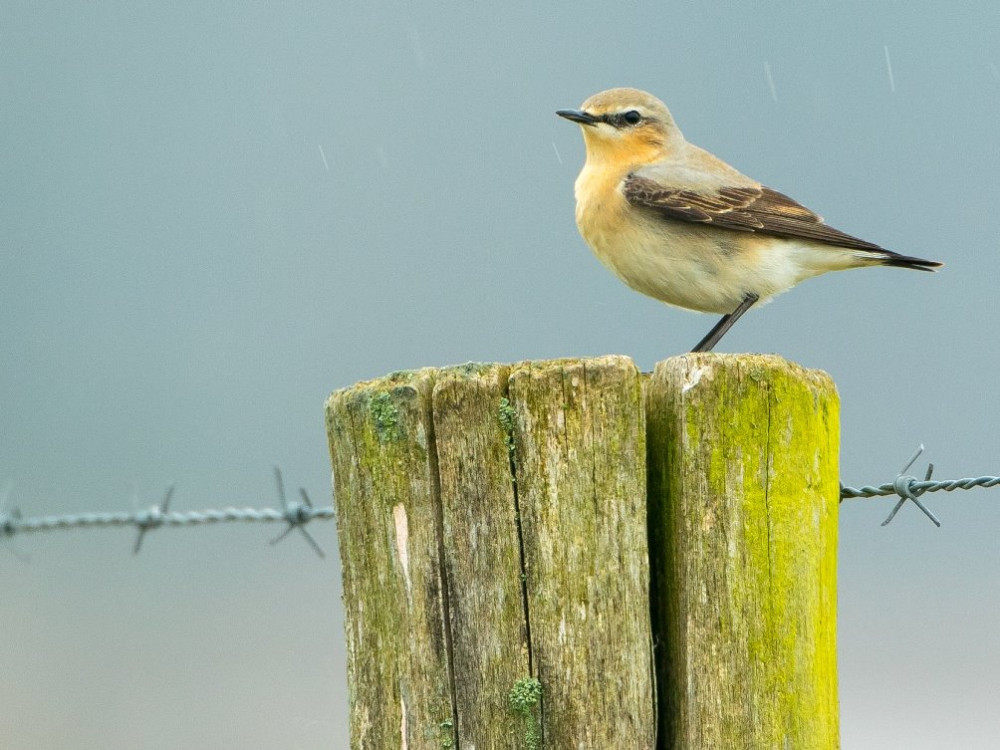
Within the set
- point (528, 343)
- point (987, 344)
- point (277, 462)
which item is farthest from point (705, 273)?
point (987, 344)

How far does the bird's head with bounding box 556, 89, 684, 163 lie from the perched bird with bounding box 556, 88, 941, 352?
0.99 feet

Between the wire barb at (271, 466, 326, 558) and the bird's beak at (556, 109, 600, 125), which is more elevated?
the bird's beak at (556, 109, 600, 125)

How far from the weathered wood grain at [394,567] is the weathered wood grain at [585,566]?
0.24m

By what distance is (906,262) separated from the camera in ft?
22.0

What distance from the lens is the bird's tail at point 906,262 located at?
6.59 metres

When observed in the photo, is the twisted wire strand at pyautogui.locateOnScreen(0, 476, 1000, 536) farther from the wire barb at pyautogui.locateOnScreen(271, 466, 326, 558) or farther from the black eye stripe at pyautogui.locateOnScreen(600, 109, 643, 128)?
the black eye stripe at pyautogui.locateOnScreen(600, 109, 643, 128)

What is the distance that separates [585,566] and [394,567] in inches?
19.0

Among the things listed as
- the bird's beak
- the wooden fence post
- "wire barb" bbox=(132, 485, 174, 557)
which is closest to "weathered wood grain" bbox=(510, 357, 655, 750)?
the wooden fence post

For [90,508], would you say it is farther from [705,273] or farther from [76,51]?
[76,51]

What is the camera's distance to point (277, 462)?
2225 cm

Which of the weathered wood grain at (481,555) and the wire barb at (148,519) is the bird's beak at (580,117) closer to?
the wire barb at (148,519)

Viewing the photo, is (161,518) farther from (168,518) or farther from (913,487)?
(913,487)

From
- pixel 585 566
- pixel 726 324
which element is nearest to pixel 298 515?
pixel 585 566

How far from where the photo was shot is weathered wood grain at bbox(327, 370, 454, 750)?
127 inches
